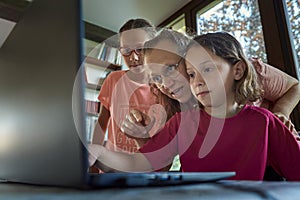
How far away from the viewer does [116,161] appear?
655 mm

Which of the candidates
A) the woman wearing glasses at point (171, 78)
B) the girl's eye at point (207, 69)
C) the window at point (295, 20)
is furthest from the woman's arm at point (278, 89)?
the window at point (295, 20)

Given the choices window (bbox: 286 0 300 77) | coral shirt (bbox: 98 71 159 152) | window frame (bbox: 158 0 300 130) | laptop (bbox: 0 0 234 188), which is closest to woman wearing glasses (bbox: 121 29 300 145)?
coral shirt (bbox: 98 71 159 152)

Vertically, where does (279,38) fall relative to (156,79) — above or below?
above

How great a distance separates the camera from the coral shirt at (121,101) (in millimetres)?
1179

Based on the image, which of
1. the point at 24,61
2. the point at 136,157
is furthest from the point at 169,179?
the point at 136,157

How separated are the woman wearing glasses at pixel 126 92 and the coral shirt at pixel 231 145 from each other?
11.0 inches

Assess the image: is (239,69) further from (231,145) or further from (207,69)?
(231,145)

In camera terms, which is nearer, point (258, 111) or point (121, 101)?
point (258, 111)

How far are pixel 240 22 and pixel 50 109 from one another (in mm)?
2103

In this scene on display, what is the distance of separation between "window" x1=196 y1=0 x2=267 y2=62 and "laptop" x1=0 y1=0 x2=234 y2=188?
5.66 ft

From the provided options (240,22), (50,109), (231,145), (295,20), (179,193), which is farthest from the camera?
(240,22)

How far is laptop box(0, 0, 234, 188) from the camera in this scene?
274 mm

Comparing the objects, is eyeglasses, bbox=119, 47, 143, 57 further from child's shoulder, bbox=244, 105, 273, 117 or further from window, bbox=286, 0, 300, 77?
→ window, bbox=286, 0, 300, 77

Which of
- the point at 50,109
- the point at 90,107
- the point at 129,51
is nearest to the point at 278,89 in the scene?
the point at 129,51
